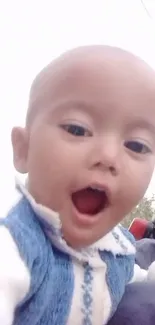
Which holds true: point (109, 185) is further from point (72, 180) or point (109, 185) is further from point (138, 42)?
point (138, 42)

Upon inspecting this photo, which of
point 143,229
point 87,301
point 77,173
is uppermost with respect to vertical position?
point 77,173

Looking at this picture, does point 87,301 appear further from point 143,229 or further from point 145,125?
point 143,229

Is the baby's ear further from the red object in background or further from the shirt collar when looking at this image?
the red object in background

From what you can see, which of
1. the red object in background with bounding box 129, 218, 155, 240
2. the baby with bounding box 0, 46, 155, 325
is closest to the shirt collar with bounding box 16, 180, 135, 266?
the baby with bounding box 0, 46, 155, 325

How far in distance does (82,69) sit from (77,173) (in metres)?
0.10

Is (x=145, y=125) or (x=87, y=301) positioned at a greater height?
(x=145, y=125)

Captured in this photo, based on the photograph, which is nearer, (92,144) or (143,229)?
(92,144)

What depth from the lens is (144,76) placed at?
1.69ft

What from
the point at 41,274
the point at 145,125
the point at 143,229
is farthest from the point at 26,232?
the point at 143,229

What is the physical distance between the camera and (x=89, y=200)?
0.48 metres

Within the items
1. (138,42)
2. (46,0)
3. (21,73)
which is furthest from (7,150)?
(138,42)

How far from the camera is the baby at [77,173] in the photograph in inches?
18.6

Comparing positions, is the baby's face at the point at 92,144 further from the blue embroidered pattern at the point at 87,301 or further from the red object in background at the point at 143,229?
the red object in background at the point at 143,229

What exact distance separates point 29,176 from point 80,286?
0.36 feet
